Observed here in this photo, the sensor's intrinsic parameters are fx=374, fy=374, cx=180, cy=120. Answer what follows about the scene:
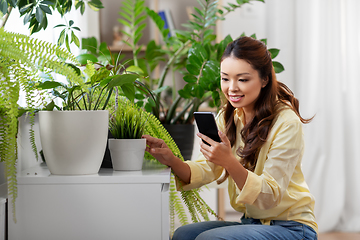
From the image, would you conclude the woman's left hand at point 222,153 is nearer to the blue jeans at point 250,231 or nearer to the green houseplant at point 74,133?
the blue jeans at point 250,231

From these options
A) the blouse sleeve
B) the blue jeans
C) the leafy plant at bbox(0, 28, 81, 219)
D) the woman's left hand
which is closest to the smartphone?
the woman's left hand

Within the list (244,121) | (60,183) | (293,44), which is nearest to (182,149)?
(244,121)

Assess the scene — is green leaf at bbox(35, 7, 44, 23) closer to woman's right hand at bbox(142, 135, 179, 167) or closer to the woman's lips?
woman's right hand at bbox(142, 135, 179, 167)

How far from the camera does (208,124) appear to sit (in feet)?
3.30

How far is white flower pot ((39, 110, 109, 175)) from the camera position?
0.78 m

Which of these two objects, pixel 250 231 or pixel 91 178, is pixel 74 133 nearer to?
pixel 91 178

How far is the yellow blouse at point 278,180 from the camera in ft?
3.27

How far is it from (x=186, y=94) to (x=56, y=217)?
Result: 3.35 feet

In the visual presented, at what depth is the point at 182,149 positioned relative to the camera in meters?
1.77

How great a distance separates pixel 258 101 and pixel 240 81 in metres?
0.12

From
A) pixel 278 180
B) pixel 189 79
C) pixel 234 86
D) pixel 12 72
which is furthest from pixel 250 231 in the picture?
pixel 189 79

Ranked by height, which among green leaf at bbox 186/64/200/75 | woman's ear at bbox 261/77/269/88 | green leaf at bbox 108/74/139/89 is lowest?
green leaf at bbox 108/74/139/89

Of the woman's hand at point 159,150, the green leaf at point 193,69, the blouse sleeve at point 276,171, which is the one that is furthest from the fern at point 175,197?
the green leaf at point 193,69

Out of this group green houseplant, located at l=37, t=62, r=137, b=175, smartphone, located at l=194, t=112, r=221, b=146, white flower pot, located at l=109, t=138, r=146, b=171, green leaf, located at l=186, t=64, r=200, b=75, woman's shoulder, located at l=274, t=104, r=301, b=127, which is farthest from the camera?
green leaf, located at l=186, t=64, r=200, b=75
